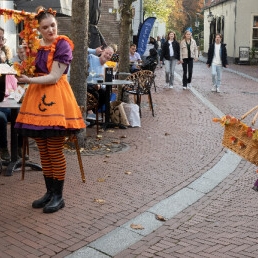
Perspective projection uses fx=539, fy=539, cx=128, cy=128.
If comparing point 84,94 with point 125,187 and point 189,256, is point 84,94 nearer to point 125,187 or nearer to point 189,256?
point 125,187

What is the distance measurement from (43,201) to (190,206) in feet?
5.03

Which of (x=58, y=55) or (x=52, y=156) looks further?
(x=52, y=156)

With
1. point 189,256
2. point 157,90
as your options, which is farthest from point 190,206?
point 157,90

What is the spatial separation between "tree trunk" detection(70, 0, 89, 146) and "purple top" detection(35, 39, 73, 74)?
3135 mm

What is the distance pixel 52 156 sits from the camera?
5328mm

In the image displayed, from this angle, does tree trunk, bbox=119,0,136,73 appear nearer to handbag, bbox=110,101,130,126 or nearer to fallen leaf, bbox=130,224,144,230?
handbag, bbox=110,101,130,126

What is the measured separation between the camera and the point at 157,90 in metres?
18.2

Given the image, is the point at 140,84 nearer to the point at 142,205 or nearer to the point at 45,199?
the point at 142,205

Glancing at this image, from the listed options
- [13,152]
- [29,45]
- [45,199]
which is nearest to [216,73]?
[13,152]

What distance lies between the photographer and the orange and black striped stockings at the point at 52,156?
5.31 m

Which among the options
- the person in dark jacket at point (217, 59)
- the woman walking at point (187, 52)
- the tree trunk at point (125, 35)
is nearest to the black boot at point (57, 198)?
the tree trunk at point (125, 35)


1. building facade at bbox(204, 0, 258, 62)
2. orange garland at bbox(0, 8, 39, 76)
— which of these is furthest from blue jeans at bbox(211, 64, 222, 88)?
building facade at bbox(204, 0, 258, 62)

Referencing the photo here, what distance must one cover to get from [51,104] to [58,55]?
47 cm

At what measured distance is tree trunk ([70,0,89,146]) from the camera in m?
8.27
